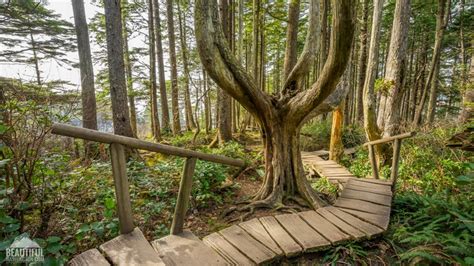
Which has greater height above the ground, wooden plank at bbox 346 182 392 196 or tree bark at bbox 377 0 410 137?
tree bark at bbox 377 0 410 137

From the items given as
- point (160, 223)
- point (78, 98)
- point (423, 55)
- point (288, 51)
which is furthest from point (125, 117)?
point (423, 55)

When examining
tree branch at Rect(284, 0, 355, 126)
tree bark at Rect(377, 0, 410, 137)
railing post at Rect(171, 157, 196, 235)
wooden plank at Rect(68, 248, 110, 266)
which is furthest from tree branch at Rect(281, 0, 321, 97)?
tree bark at Rect(377, 0, 410, 137)

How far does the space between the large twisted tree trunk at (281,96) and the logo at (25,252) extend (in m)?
2.41

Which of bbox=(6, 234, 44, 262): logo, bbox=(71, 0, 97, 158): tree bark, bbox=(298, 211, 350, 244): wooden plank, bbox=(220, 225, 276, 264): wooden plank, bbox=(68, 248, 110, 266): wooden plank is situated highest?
bbox=(71, 0, 97, 158): tree bark

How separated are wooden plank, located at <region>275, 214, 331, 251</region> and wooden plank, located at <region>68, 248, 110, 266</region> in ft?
6.34

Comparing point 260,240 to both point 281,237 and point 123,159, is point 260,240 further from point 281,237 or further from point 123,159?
point 123,159

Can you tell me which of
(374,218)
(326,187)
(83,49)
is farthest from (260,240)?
(83,49)

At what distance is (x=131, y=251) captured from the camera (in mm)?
2004

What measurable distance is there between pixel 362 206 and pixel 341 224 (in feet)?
2.61

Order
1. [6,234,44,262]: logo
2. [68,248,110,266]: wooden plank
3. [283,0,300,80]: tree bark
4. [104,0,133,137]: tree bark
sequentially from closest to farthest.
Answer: [6,234,44,262]: logo → [68,248,110,266]: wooden plank → [104,0,133,137]: tree bark → [283,0,300,80]: tree bark

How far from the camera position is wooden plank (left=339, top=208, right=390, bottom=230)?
288 cm

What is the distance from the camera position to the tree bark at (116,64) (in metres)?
5.91

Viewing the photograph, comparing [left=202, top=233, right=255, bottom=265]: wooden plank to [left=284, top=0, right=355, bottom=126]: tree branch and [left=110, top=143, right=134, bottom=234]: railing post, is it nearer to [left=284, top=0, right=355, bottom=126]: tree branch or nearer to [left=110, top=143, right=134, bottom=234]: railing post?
[left=110, top=143, right=134, bottom=234]: railing post

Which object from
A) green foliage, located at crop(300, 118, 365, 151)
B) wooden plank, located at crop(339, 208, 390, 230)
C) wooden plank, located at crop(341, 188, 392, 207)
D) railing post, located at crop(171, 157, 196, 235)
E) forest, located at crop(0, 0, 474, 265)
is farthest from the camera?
green foliage, located at crop(300, 118, 365, 151)
